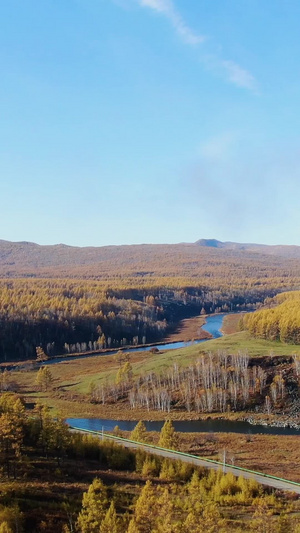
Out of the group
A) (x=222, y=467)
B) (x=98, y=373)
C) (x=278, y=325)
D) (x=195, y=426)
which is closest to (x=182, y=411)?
(x=195, y=426)

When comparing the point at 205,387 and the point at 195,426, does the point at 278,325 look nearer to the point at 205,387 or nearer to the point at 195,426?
the point at 205,387

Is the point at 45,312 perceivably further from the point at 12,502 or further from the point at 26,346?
the point at 12,502

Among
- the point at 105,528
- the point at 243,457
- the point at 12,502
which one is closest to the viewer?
the point at 105,528

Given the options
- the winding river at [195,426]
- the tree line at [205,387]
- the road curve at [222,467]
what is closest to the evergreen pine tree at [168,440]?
the road curve at [222,467]

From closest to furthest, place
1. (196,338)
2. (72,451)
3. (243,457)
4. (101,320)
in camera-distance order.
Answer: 1. (72,451)
2. (243,457)
3. (196,338)
4. (101,320)

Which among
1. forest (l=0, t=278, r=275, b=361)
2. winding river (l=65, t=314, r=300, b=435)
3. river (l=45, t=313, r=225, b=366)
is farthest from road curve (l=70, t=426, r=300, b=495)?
forest (l=0, t=278, r=275, b=361)

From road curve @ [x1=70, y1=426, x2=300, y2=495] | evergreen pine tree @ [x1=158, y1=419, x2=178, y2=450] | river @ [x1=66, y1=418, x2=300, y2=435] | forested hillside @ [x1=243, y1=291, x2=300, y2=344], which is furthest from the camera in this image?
forested hillside @ [x1=243, y1=291, x2=300, y2=344]

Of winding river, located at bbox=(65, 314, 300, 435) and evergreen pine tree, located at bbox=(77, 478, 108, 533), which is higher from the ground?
evergreen pine tree, located at bbox=(77, 478, 108, 533)

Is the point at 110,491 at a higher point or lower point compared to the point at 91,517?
lower

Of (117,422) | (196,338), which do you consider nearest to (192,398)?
(117,422)

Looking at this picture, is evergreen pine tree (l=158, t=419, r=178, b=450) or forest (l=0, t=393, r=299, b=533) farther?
evergreen pine tree (l=158, t=419, r=178, b=450)

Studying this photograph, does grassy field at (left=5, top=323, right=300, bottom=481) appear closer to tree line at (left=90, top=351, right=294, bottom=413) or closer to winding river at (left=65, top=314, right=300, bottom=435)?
winding river at (left=65, top=314, right=300, bottom=435)
